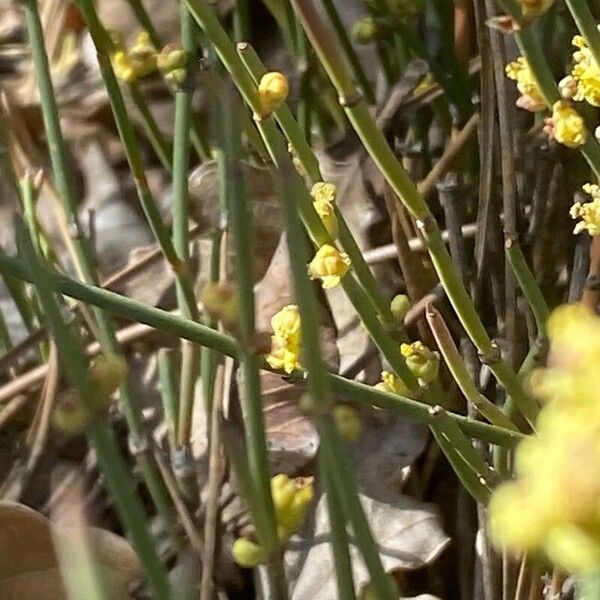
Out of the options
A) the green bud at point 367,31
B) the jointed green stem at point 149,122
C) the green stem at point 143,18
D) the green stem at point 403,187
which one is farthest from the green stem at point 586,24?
the green stem at point 143,18

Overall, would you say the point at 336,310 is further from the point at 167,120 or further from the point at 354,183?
the point at 167,120

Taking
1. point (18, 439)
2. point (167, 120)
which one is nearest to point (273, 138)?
point (18, 439)

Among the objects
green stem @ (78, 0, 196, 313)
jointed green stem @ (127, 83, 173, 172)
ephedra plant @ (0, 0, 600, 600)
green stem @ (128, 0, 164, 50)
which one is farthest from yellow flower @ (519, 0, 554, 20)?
green stem @ (128, 0, 164, 50)

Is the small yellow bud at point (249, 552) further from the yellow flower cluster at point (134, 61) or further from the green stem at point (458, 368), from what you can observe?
the yellow flower cluster at point (134, 61)

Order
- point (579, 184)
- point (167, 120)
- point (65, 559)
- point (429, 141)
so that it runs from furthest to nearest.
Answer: point (167, 120) → point (429, 141) → point (579, 184) → point (65, 559)

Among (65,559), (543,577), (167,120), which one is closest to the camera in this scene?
(65,559)

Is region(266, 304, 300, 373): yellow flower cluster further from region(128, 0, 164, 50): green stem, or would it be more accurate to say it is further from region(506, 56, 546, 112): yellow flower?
region(128, 0, 164, 50): green stem

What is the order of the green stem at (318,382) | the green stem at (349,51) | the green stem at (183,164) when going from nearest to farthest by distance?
1. the green stem at (318,382)
2. the green stem at (183,164)
3. the green stem at (349,51)
